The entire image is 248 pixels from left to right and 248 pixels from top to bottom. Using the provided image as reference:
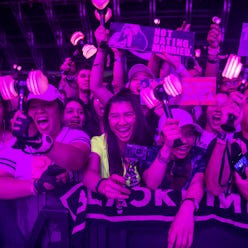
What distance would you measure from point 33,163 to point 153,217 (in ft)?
2.92

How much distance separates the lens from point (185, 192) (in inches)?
67.9

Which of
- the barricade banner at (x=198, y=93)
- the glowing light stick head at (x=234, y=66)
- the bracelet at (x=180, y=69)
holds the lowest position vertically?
the barricade banner at (x=198, y=93)

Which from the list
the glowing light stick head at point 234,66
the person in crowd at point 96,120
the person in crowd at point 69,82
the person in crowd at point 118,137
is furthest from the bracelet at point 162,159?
the person in crowd at point 69,82

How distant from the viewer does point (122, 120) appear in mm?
2332

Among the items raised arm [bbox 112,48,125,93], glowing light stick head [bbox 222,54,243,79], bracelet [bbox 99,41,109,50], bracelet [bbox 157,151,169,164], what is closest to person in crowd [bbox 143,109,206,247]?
bracelet [bbox 157,151,169,164]

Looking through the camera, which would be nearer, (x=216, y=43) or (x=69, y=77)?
(x=216, y=43)

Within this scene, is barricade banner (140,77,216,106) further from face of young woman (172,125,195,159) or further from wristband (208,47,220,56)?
face of young woman (172,125,195,159)

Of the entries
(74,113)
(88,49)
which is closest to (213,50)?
(88,49)

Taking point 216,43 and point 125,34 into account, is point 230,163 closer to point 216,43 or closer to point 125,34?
point 216,43

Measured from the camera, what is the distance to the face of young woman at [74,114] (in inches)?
114

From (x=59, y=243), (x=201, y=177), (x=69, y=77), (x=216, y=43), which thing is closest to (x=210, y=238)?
(x=201, y=177)

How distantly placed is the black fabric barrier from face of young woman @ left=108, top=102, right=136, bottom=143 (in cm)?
71

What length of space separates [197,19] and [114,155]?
6.29 metres

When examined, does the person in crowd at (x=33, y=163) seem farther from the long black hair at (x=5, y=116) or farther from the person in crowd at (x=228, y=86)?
the person in crowd at (x=228, y=86)
